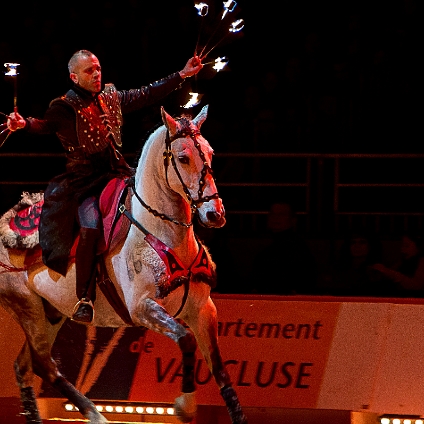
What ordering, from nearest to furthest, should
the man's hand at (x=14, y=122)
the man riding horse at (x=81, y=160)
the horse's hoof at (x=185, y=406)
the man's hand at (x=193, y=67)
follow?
the horse's hoof at (x=185, y=406) < the man's hand at (x=14, y=122) < the man riding horse at (x=81, y=160) < the man's hand at (x=193, y=67)

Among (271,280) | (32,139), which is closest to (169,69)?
(32,139)

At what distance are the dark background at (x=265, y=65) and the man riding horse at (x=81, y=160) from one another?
3837mm

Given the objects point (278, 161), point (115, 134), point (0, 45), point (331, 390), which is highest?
point (0, 45)

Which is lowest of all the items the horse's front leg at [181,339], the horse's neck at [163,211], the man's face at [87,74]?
the horse's front leg at [181,339]

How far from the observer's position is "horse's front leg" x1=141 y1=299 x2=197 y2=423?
19.7 ft

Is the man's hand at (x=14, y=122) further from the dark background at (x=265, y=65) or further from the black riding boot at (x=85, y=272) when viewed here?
the dark background at (x=265, y=65)

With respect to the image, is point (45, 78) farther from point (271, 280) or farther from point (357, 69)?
point (271, 280)

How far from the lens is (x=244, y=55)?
11570mm

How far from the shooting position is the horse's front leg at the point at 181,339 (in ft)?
19.7

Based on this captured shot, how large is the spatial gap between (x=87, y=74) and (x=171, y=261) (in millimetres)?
1386

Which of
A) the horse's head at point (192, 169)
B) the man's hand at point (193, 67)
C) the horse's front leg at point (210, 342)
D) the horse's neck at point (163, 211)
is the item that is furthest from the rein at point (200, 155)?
the horse's front leg at point (210, 342)

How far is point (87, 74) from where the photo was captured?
6586mm

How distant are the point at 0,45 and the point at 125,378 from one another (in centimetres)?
624

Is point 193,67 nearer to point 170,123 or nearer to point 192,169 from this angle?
point 170,123
